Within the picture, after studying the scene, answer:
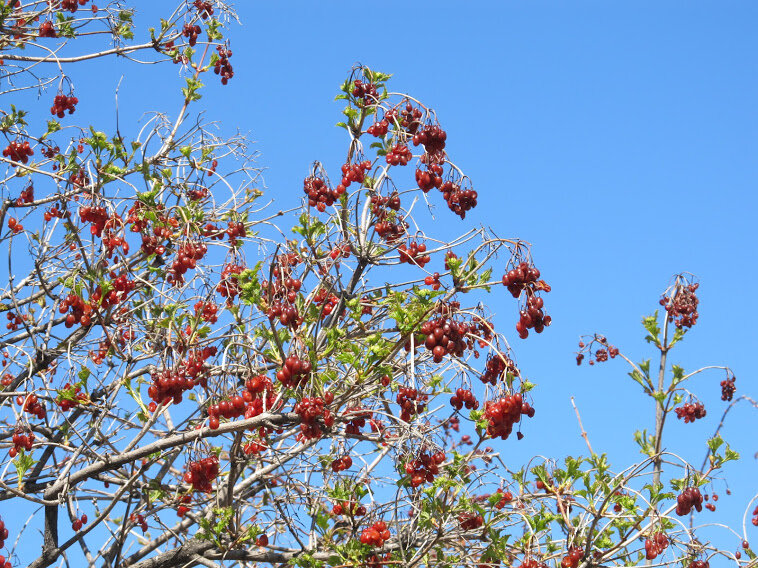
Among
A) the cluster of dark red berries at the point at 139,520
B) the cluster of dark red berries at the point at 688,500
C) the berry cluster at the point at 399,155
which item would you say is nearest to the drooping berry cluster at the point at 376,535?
the cluster of dark red berries at the point at 688,500

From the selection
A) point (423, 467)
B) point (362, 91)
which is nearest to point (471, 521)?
point (423, 467)

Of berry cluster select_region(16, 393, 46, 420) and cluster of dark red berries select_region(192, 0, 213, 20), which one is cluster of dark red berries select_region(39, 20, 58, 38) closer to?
cluster of dark red berries select_region(192, 0, 213, 20)

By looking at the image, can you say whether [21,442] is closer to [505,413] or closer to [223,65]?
[505,413]

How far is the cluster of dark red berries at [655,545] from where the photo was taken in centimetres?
496

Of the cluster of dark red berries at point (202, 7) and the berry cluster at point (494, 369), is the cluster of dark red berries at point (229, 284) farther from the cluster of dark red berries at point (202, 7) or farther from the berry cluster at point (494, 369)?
the cluster of dark red berries at point (202, 7)

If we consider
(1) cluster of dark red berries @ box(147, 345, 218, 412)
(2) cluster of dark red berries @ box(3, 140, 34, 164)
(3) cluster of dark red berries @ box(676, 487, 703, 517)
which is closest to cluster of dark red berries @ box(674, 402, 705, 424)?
(3) cluster of dark red berries @ box(676, 487, 703, 517)

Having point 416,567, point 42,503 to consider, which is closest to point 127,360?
point 42,503

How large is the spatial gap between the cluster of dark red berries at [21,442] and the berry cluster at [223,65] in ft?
14.3

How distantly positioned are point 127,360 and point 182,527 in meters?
1.52

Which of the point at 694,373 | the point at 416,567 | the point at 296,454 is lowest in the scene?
the point at 416,567

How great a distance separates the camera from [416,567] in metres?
4.73

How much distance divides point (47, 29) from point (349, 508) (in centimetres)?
541

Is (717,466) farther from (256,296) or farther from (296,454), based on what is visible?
(256,296)

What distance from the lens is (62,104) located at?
8016 millimetres
